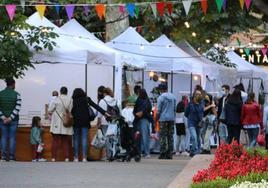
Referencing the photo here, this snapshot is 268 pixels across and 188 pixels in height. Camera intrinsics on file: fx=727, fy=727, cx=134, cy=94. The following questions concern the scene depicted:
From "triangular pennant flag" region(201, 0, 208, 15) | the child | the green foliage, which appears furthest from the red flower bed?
the child

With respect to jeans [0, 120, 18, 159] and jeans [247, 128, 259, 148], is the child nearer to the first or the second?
jeans [0, 120, 18, 159]

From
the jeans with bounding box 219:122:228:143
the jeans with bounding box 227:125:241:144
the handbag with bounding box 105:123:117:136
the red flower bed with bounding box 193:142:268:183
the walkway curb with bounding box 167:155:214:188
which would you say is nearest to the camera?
the red flower bed with bounding box 193:142:268:183

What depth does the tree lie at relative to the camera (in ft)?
55.4

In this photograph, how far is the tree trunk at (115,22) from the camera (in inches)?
991

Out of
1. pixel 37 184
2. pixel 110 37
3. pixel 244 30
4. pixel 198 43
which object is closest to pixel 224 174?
pixel 37 184

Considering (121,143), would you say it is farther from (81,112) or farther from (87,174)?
(87,174)

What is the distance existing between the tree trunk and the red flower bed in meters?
14.1

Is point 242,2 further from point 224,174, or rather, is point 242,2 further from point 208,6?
point 224,174

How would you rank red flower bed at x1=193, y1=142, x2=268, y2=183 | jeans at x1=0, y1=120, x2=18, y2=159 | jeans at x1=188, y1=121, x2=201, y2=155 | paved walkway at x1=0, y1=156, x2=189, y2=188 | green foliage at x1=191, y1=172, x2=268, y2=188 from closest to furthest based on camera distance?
green foliage at x1=191, y1=172, x2=268, y2=188
red flower bed at x1=193, y1=142, x2=268, y2=183
paved walkway at x1=0, y1=156, x2=189, y2=188
jeans at x1=0, y1=120, x2=18, y2=159
jeans at x1=188, y1=121, x2=201, y2=155

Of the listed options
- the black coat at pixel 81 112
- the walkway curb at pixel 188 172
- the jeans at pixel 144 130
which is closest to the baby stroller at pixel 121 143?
the black coat at pixel 81 112

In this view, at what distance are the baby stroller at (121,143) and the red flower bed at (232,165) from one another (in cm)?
549

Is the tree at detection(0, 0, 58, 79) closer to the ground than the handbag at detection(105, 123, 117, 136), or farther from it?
farther from it

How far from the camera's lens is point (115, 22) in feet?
84.0

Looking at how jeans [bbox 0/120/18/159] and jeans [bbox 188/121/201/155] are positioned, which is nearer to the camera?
jeans [bbox 0/120/18/159]
